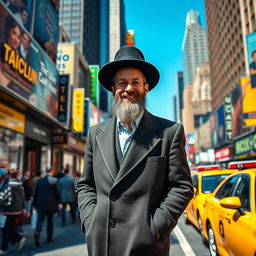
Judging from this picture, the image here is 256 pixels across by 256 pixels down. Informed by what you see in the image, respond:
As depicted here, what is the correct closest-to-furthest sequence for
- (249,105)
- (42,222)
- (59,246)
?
(59,246) < (42,222) < (249,105)

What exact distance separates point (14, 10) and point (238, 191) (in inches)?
491

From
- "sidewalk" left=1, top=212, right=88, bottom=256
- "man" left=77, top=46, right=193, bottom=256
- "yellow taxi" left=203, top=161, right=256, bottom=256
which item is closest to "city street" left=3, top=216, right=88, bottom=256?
"sidewalk" left=1, top=212, right=88, bottom=256

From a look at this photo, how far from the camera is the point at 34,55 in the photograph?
13.5 m

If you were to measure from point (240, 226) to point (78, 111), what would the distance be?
19.8m

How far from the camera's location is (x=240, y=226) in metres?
3.19

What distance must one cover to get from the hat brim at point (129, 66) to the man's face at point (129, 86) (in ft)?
0.14

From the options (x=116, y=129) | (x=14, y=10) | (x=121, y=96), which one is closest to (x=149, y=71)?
(x=121, y=96)

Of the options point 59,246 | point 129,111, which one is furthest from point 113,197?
point 59,246

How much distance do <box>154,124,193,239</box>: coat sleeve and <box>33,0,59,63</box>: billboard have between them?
600 inches

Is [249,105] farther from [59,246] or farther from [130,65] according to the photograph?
[130,65]

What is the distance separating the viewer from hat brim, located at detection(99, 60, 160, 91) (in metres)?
2.04

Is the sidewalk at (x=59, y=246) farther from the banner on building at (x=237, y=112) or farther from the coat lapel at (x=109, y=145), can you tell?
the banner on building at (x=237, y=112)

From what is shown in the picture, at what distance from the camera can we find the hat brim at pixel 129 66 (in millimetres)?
2039

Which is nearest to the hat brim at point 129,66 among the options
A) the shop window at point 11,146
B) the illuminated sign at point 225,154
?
the shop window at point 11,146
